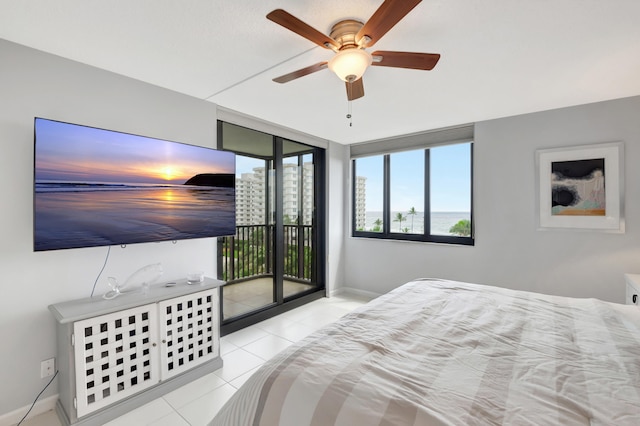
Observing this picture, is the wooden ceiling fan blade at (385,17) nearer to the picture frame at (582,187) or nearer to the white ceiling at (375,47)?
the white ceiling at (375,47)

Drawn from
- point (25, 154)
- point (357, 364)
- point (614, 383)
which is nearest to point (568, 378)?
point (614, 383)

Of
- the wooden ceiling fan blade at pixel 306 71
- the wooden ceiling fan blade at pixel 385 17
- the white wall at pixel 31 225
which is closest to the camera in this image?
the wooden ceiling fan blade at pixel 385 17

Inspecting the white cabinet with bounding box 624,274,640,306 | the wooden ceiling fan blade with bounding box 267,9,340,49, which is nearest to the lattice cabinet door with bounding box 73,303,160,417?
the wooden ceiling fan blade with bounding box 267,9,340,49

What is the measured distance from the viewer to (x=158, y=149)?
231 centimetres

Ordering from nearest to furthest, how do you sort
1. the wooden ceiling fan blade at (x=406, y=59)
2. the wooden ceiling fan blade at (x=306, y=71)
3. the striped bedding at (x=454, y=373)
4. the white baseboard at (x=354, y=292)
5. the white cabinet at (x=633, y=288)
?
1. the striped bedding at (x=454, y=373)
2. the wooden ceiling fan blade at (x=406, y=59)
3. the wooden ceiling fan blade at (x=306, y=71)
4. the white cabinet at (x=633, y=288)
5. the white baseboard at (x=354, y=292)

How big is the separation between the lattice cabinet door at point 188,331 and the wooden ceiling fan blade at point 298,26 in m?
2.02

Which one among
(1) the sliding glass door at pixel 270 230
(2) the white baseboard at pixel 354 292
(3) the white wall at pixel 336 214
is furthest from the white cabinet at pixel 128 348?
(2) the white baseboard at pixel 354 292

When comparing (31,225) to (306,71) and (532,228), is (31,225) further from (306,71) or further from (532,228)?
(532,228)

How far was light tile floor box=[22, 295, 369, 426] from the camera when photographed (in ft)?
6.24

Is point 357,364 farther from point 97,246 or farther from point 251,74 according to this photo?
point 251,74

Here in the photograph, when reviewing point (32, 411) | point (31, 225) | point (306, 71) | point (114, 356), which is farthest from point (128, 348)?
point (306, 71)

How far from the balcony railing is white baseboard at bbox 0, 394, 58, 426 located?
2.46 meters

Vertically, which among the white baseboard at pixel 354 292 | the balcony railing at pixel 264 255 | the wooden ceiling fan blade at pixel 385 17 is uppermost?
the wooden ceiling fan blade at pixel 385 17

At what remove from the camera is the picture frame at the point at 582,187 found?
9.07ft
